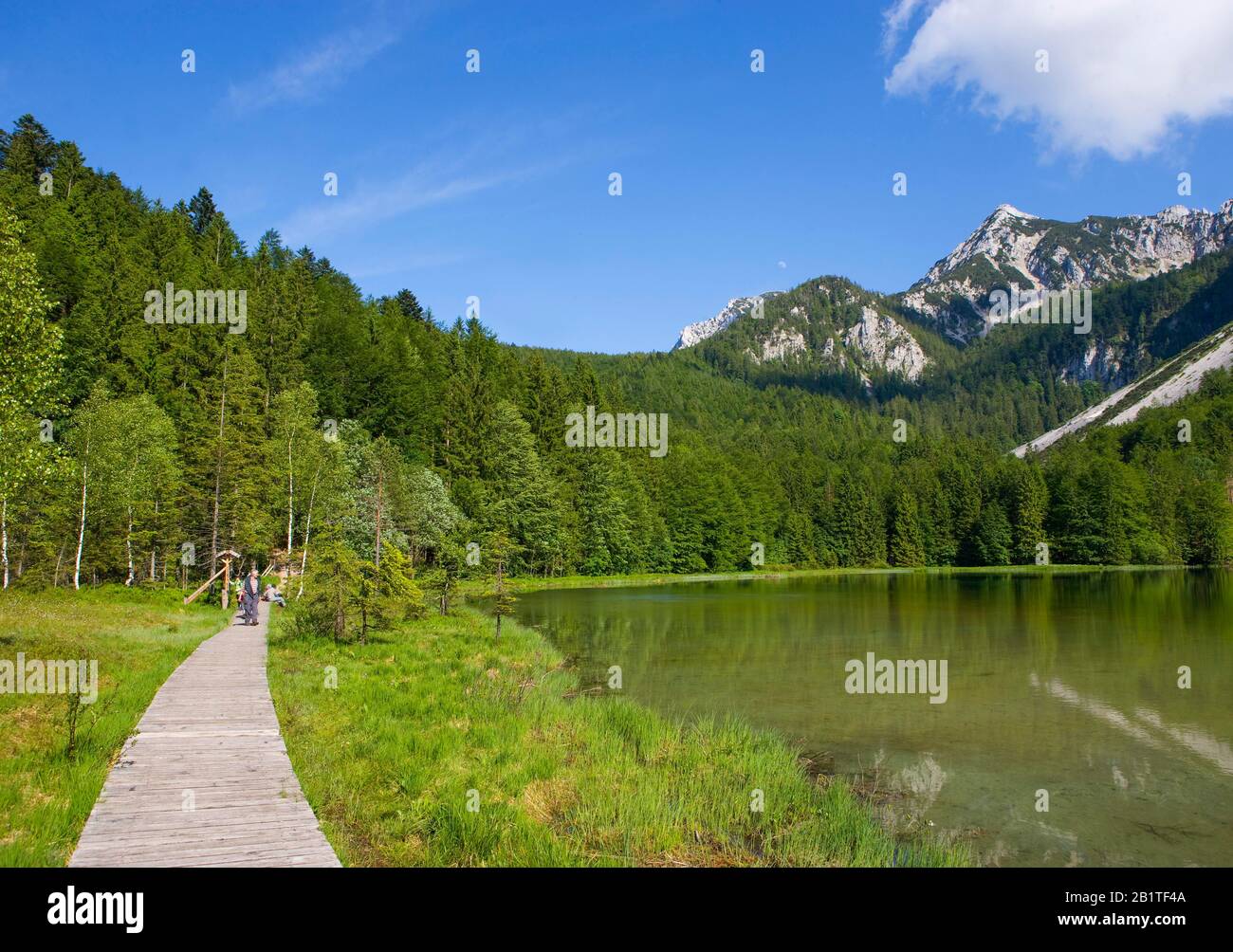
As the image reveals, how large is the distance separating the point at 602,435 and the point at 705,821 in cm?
8677

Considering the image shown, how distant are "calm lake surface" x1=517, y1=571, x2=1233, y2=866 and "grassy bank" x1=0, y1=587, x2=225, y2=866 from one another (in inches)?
472

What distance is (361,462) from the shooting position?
60531 millimetres

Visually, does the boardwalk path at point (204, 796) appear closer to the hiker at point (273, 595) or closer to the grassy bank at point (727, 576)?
the hiker at point (273, 595)

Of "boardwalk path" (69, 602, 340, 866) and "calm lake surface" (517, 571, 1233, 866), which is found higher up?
"boardwalk path" (69, 602, 340, 866)

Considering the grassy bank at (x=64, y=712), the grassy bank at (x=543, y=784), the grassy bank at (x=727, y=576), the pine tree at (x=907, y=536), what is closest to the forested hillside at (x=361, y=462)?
the pine tree at (x=907, y=536)

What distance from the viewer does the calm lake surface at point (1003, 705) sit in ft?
40.0

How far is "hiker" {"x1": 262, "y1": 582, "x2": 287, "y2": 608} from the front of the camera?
36688 millimetres

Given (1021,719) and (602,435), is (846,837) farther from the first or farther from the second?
(602,435)

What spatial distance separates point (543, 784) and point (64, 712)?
Result: 27.9ft

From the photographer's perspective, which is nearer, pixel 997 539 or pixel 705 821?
pixel 705 821

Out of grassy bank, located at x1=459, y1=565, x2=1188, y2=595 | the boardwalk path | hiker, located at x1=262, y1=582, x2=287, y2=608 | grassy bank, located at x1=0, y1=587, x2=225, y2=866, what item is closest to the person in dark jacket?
grassy bank, located at x1=0, y1=587, x2=225, y2=866

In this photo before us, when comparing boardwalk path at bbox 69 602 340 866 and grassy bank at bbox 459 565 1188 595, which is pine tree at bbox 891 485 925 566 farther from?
boardwalk path at bbox 69 602 340 866

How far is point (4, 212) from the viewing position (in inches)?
752
